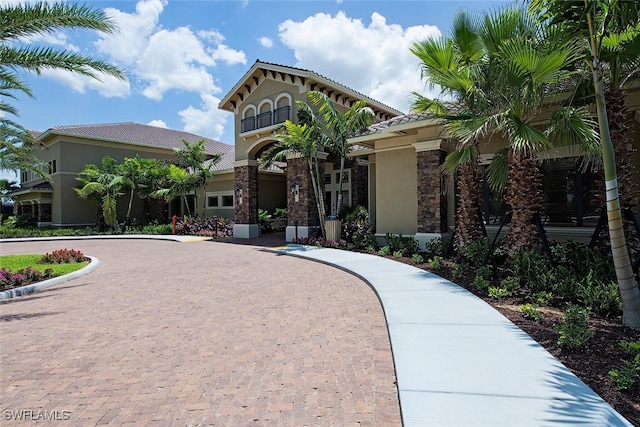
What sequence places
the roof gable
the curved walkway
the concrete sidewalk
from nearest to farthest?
the concrete sidewalk < the curved walkway < the roof gable

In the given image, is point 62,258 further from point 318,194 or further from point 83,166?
point 83,166

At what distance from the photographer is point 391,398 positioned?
3375mm

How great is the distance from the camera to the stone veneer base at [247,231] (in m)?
19.7

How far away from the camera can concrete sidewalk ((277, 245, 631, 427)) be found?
2932 millimetres

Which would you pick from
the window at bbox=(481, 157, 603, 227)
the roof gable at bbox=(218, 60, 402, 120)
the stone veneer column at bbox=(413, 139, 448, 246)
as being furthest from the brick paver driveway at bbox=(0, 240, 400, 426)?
the roof gable at bbox=(218, 60, 402, 120)

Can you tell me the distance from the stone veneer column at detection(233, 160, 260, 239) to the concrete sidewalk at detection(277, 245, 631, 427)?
47.1ft

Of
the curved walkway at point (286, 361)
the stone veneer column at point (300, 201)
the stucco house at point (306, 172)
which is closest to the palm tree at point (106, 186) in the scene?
the stucco house at point (306, 172)

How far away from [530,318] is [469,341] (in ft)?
4.77

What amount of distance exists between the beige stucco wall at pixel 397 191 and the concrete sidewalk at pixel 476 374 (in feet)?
23.1

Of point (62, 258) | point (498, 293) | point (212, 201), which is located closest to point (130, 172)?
point (212, 201)

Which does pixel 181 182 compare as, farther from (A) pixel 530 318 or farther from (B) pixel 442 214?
(A) pixel 530 318

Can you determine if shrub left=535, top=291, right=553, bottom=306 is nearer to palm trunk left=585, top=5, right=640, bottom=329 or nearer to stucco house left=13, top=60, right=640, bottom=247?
palm trunk left=585, top=5, right=640, bottom=329

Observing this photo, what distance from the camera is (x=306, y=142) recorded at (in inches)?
579

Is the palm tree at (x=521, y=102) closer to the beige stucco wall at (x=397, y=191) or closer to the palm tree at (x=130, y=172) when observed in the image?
the beige stucco wall at (x=397, y=191)
